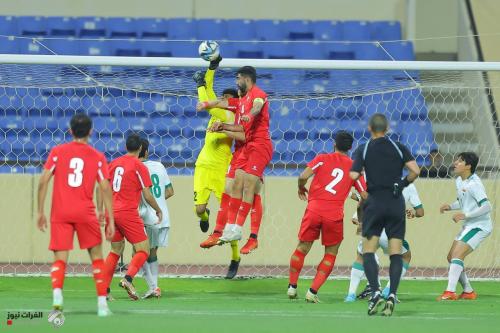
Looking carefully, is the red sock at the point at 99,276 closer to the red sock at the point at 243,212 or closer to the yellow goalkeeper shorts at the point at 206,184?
the red sock at the point at 243,212

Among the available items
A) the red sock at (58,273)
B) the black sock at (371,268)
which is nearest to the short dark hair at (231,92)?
the black sock at (371,268)

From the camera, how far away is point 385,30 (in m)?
20.8

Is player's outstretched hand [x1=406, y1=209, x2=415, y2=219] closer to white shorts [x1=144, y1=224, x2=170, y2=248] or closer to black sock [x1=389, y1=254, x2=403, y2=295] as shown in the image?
black sock [x1=389, y1=254, x2=403, y2=295]

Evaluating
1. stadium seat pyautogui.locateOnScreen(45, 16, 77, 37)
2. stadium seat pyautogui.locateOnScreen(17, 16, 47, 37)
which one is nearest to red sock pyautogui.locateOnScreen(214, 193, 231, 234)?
stadium seat pyautogui.locateOnScreen(45, 16, 77, 37)

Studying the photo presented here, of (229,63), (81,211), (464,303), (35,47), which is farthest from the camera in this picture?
(35,47)

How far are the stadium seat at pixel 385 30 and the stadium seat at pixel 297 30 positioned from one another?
1.15m

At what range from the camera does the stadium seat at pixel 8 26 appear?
66.8 ft

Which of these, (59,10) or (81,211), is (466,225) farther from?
(59,10)

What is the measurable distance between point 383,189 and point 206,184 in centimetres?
439

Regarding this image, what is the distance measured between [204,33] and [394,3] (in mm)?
3902

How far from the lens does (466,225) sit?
12617mm

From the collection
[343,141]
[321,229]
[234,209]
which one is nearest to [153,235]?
[234,209]

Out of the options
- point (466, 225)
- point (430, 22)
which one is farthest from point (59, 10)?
point (466, 225)

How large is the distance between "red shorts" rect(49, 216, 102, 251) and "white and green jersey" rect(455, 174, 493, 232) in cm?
477
